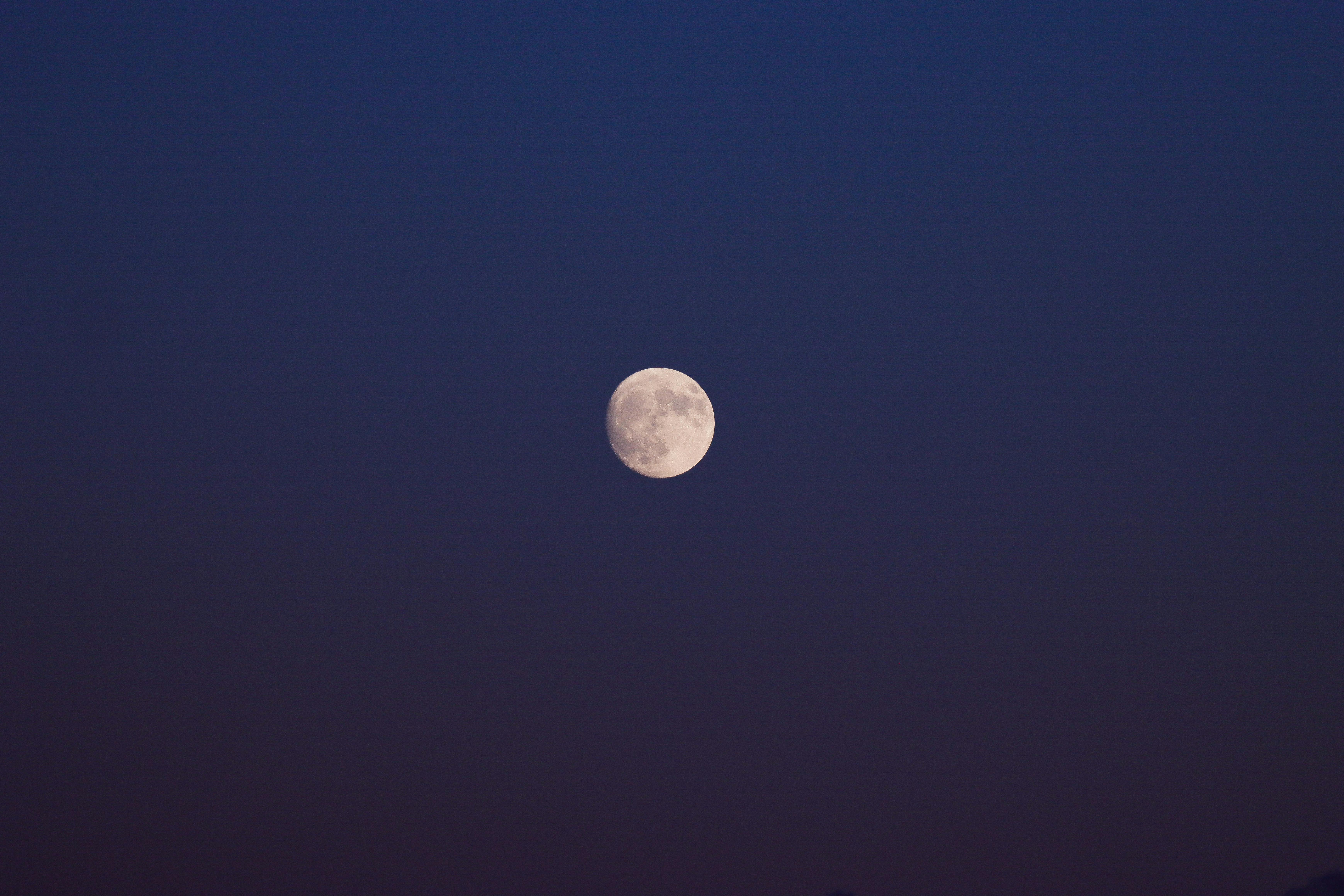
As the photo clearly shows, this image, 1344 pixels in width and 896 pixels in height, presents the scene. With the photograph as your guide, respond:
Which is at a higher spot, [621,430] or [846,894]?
[621,430]

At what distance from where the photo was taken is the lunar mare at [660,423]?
1733 cm

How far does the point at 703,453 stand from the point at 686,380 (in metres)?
1.04

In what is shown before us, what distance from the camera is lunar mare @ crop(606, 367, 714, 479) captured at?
17.3m

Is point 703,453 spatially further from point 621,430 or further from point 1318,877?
point 1318,877

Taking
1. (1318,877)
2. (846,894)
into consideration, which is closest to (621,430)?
(846,894)

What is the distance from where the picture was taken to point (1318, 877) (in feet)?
52.2

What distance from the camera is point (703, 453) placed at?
57.7 feet

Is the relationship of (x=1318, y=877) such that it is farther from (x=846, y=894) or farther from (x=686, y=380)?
(x=686, y=380)

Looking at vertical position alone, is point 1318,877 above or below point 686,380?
below

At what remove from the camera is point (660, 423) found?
17.3 m

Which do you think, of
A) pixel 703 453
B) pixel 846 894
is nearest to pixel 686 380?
pixel 703 453

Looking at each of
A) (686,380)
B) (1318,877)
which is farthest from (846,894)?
(686,380)

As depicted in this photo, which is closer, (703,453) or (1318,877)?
(1318,877)

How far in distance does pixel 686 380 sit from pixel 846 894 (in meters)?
7.23
